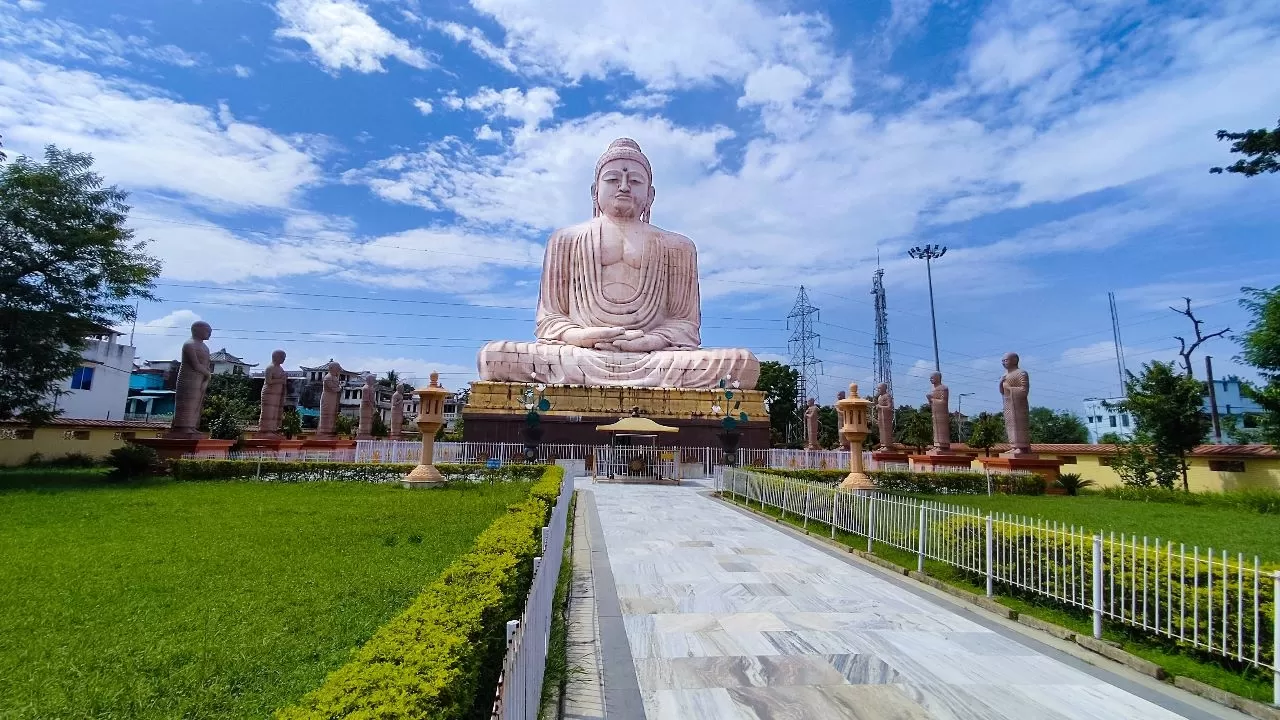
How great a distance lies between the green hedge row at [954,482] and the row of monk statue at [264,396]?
1419 cm

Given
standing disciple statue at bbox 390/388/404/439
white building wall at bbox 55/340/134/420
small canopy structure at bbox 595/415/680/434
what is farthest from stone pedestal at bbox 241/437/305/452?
white building wall at bbox 55/340/134/420

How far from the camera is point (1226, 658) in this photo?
3881 millimetres

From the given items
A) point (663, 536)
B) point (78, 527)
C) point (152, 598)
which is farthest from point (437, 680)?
point (78, 527)

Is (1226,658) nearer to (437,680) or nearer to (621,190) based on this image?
(437,680)

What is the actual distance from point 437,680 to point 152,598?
11.8 feet

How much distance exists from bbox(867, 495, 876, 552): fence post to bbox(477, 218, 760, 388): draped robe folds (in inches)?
529

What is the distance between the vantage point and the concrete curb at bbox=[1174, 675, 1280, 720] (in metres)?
3.23

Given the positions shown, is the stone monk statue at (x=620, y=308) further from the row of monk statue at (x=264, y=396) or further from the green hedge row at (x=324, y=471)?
the green hedge row at (x=324, y=471)

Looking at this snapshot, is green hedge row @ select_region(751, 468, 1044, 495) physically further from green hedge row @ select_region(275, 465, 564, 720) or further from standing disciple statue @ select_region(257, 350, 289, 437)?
standing disciple statue @ select_region(257, 350, 289, 437)

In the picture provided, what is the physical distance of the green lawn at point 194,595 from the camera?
3.04 m

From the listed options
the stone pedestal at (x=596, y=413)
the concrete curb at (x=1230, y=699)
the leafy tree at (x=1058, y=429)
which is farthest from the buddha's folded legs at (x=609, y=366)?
the leafy tree at (x=1058, y=429)

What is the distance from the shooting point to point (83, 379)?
24531mm

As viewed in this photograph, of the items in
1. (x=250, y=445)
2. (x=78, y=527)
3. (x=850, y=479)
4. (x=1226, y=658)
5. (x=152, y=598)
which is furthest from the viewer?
(x=250, y=445)

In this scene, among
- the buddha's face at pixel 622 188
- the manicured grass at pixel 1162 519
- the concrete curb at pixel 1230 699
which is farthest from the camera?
the buddha's face at pixel 622 188
